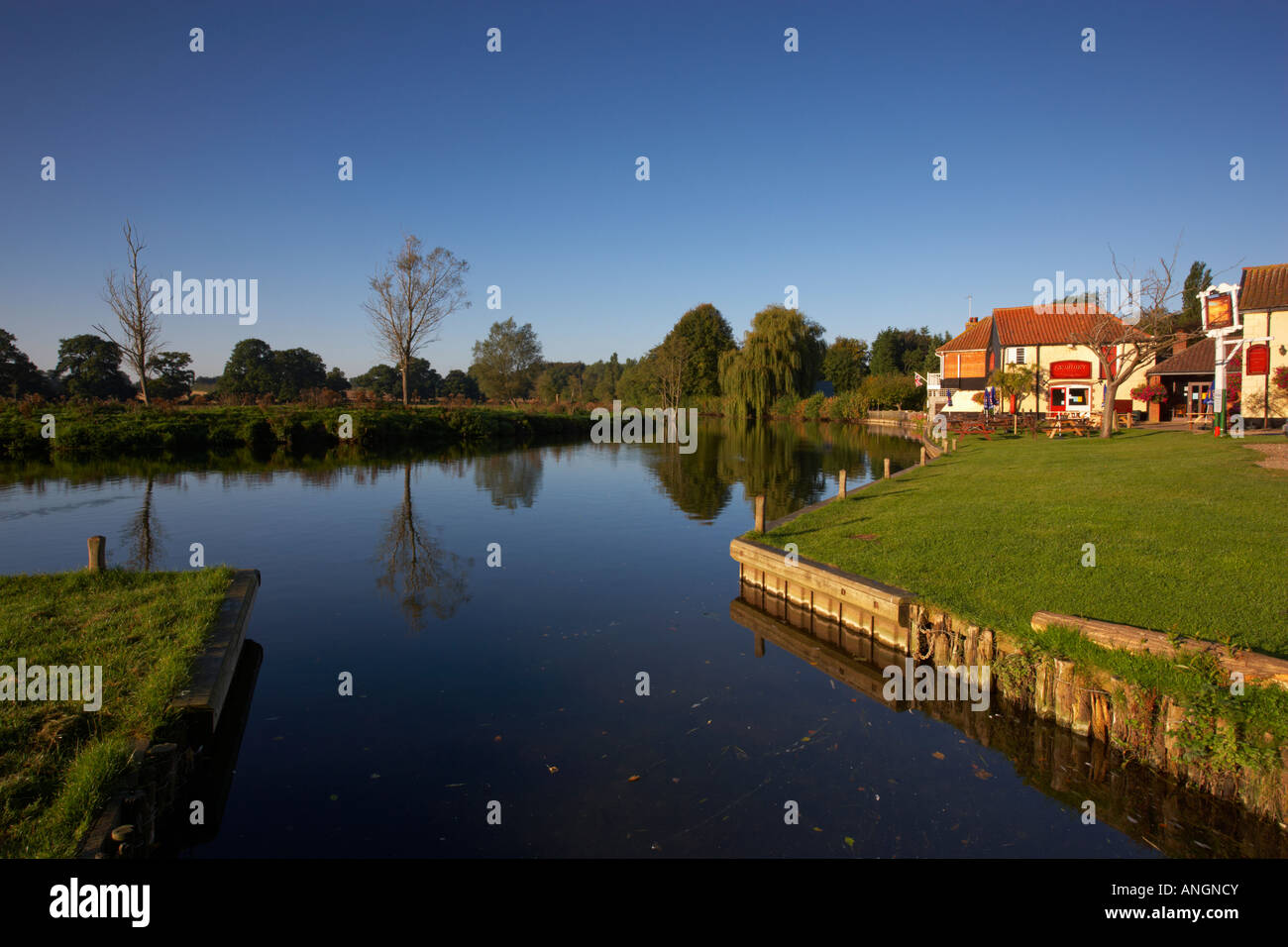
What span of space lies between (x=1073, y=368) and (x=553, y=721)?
4546 cm

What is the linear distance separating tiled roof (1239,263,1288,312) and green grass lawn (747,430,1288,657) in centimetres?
972

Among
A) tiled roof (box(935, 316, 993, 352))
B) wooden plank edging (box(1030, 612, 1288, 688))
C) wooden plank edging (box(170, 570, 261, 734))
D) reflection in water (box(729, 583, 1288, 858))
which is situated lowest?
reflection in water (box(729, 583, 1288, 858))

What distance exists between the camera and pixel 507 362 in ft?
241

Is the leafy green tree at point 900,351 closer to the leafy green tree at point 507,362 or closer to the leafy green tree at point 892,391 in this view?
the leafy green tree at point 892,391

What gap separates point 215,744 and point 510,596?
5.42 meters

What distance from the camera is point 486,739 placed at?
7035 millimetres

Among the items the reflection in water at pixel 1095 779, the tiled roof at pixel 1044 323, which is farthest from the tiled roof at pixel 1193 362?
the reflection in water at pixel 1095 779

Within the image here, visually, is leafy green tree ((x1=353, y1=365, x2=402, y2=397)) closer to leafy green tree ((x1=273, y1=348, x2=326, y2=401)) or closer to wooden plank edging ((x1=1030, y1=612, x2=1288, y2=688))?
leafy green tree ((x1=273, y1=348, x2=326, y2=401))

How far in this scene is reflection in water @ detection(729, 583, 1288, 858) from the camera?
5.21 meters

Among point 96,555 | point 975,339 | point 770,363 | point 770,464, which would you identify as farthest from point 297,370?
point 96,555

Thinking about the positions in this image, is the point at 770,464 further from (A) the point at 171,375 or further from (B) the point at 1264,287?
(A) the point at 171,375

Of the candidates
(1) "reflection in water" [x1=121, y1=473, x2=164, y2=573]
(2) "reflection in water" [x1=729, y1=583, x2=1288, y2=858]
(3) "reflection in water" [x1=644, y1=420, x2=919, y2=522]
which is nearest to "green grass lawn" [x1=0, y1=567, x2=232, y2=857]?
(1) "reflection in water" [x1=121, y1=473, x2=164, y2=573]

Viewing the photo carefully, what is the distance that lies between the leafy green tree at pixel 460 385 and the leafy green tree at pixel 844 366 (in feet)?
155
